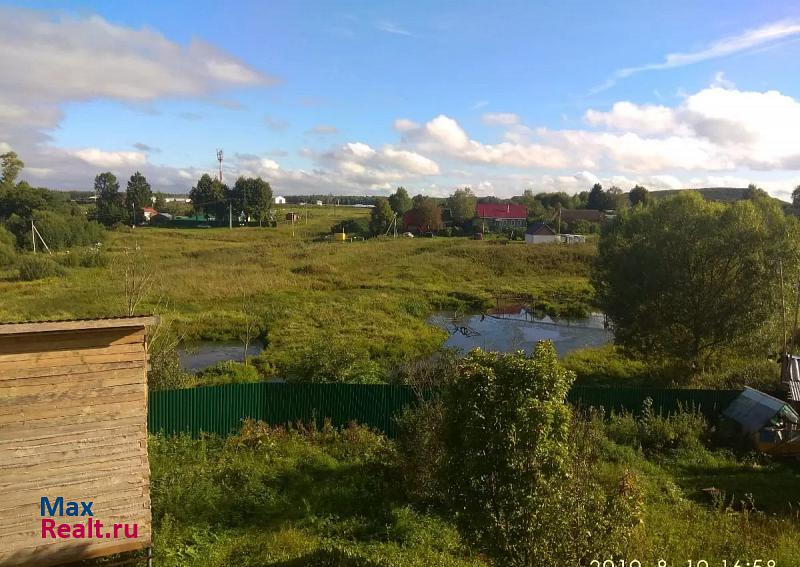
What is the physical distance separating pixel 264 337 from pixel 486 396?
60.9 ft

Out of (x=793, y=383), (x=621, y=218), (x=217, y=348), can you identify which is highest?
(x=621, y=218)

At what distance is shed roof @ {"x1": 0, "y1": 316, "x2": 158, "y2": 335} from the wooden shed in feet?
0.04

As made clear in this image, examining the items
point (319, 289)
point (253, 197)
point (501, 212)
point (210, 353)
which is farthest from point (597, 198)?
point (210, 353)

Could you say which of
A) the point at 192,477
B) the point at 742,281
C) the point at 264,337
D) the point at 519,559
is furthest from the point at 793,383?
the point at 264,337

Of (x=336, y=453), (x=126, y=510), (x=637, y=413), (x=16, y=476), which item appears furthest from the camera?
(x=637, y=413)

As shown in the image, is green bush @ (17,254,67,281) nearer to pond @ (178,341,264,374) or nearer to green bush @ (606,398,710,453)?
pond @ (178,341,264,374)

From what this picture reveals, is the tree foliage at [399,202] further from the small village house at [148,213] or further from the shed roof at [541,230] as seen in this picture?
the small village house at [148,213]

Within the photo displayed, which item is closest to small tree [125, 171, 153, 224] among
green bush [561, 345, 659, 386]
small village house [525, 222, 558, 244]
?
small village house [525, 222, 558, 244]

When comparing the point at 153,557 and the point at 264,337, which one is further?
the point at 264,337

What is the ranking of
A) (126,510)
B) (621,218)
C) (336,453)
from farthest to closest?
(621,218) → (336,453) → (126,510)

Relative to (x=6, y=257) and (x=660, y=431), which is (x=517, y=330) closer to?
(x=660, y=431)

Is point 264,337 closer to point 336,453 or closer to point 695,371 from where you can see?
point 336,453

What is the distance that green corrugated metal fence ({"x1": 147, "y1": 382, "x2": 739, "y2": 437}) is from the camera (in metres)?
11.9

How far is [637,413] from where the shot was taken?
13391 millimetres
